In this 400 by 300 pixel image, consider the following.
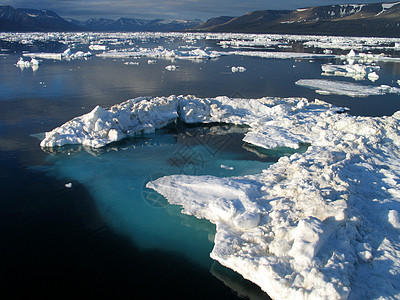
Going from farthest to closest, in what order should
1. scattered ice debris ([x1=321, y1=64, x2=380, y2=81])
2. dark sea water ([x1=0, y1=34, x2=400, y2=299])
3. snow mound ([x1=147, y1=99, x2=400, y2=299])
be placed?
scattered ice debris ([x1=321, y1=64, x2=380, y2=81]) < dark sea water ([x1=0, y1=34, x2=400, y2=299]) < snow mound ([x1=147, y1=99, x2=400, y2=299])

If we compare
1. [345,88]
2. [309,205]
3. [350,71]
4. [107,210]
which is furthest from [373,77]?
[107,210]

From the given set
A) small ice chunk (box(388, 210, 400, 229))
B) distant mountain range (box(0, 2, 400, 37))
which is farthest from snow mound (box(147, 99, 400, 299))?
distant mountain range (box(0, 2, 400, 37))

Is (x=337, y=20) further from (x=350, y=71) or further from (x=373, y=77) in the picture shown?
(x=373, y=77)

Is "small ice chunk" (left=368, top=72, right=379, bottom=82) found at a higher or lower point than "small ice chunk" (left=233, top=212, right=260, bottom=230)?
lower

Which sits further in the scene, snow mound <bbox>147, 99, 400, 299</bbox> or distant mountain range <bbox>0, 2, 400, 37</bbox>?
distant mountain range <bbox>0, 2, 400, 37</bbox>

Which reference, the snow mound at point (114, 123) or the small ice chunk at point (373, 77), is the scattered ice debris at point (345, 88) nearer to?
the small ice chunk at point (373, 77)

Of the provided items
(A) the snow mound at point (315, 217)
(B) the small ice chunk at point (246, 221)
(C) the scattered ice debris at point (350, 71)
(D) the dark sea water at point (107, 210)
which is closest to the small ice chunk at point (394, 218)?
(A) the snow mound at point (315, 217)

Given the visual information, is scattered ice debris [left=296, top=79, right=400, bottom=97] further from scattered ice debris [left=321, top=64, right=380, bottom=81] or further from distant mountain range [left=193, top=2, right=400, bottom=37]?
distant mountain range [left=193, top=2, right=400, bottom=37]

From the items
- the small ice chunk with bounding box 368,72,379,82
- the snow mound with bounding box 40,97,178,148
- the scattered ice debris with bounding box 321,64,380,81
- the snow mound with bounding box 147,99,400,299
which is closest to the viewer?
the snow mound with bounding box 147,99,400,299
